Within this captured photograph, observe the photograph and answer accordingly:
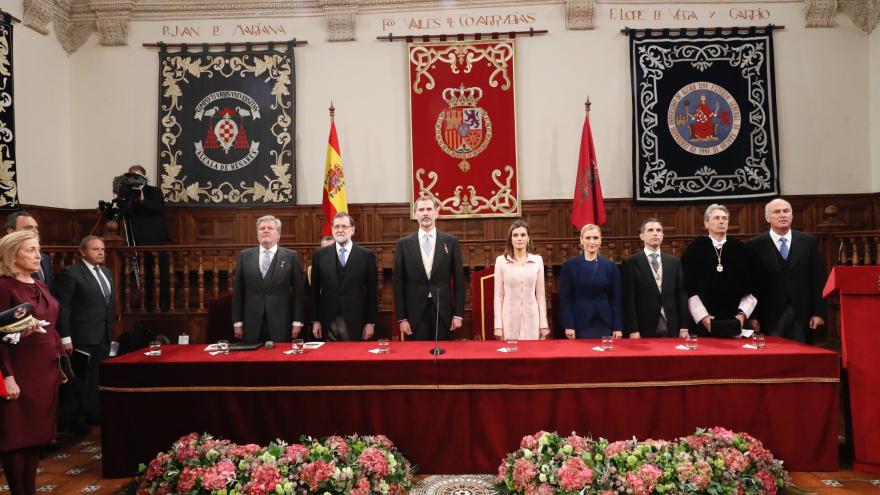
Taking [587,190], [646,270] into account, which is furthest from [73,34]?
[646,270]

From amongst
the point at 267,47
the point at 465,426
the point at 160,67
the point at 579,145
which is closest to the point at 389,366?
the point at 465,426

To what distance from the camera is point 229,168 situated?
723cm

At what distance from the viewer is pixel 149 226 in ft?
21.5

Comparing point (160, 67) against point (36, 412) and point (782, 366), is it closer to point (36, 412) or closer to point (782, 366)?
point (36, 412)

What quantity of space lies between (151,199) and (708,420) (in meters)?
6.09

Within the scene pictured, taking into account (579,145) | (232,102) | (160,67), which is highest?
(160,67)

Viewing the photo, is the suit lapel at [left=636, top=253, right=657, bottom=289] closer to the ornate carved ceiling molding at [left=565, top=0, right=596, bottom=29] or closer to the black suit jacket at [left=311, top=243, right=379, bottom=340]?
the black suit jacket at [left=311, top=243, right=379, bottom=340]

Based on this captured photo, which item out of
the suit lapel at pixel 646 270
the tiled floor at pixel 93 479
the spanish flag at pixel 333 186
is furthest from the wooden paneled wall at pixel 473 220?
the tiled floor at pixel 93 479

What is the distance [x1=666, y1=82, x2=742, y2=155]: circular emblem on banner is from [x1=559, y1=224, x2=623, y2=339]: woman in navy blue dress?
12.9 feet

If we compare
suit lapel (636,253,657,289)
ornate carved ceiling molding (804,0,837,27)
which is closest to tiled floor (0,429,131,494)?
suit lapel (636,253,657,289)

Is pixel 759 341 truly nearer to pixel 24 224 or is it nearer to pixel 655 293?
pixel 655 293

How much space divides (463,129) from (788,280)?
168 inches

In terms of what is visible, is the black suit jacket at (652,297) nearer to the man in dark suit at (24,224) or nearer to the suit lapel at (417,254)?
the suit lapel at (417,254)

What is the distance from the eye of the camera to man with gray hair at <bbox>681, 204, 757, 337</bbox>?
387cm
